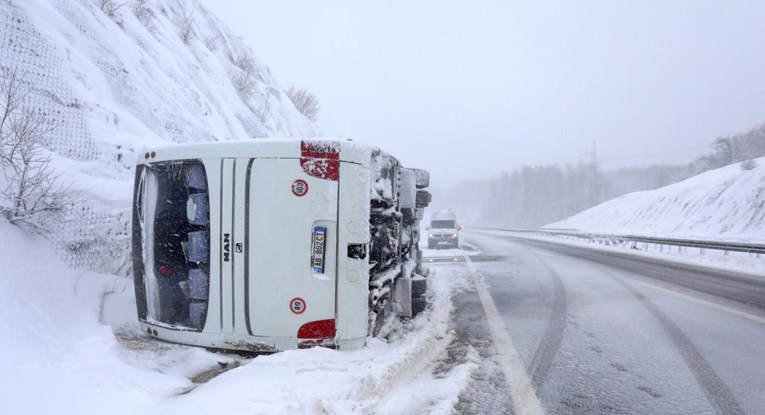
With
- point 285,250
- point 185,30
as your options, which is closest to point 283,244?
point 285,250

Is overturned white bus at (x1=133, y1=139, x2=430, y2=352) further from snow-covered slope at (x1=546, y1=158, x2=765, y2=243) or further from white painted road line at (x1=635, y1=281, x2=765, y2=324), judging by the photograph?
snow-covered slope at (x1=546, y1=158, x2=765, y2=243)

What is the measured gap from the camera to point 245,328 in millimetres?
3797

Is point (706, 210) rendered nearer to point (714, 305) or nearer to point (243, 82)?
point (714, 305)

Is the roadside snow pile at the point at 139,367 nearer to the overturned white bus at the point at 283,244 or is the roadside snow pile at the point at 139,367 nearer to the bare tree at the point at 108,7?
the overturned white bus at the point at 283,244

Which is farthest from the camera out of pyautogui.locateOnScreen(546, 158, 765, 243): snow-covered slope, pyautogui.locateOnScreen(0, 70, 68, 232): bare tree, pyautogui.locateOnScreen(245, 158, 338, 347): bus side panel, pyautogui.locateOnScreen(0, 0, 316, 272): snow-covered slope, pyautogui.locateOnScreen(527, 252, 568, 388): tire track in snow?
pyautogui.locateOnScreen(546, 158, 765, 243): snow-covered slope

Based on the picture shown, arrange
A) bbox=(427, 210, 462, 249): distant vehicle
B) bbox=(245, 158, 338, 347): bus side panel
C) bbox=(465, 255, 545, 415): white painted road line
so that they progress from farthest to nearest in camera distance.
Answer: bbox=(427, 210, 462, 249): distant vehicle, bbox=(245, 158, 338, 347): bus side panel, bbox=(465, 255, 545, 415): white painted road line

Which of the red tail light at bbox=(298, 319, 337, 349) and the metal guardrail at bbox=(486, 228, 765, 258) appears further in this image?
the metal guardrail at bbox=(486, 228, 765, 258)

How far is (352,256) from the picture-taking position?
3836 millimetres

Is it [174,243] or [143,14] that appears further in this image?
[143,14]

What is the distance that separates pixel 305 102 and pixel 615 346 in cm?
2149

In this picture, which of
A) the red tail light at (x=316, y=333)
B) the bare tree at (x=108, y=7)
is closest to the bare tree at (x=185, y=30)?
the bare tree at (x=108, y=7)

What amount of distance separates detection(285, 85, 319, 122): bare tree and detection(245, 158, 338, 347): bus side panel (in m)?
20.6

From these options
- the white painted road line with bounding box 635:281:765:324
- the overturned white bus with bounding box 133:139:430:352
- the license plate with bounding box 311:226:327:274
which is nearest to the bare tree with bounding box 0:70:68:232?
the overturned white bus with bounding box 133:139:430:352

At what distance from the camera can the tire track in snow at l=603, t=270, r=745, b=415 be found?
3.36 meters
